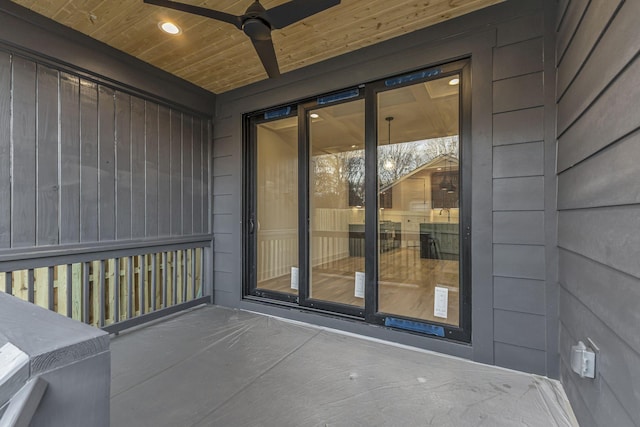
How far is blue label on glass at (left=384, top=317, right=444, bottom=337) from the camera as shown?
2.30 metres

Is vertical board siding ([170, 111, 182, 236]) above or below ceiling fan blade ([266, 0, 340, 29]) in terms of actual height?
below

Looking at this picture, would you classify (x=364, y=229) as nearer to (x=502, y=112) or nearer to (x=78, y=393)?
(x=502, y=112)

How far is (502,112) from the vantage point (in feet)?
6.79

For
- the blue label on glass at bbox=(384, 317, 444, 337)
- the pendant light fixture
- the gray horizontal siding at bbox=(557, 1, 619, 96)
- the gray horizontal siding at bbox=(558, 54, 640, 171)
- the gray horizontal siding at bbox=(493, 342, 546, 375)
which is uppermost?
the gray horizontal siding at bbox=(557, 1, 619, 96)

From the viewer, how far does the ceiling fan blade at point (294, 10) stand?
158 cm

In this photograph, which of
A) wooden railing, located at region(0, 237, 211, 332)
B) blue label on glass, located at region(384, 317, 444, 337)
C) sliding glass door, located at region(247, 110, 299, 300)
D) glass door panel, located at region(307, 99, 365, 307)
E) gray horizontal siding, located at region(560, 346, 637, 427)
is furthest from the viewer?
sliding glass door, located at region(247, 110, 299, 300)

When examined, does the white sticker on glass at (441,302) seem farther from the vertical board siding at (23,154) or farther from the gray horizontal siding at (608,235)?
the vertical board siding at (23,154)

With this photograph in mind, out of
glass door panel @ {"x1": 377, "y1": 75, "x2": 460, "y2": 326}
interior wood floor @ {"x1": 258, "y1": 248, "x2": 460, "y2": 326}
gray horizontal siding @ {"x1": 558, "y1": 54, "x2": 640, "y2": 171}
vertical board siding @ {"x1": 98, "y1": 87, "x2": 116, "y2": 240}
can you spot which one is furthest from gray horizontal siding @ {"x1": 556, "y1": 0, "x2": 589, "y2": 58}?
vertical board siding @ {"x1": 98, "y1": 87, "x2": 116, "y2": 240}

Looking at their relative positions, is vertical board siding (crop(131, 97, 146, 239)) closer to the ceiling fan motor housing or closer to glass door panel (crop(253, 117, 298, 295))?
glass door panel (crop(253, 117, 298, 295))

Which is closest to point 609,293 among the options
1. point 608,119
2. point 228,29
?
point 608,119

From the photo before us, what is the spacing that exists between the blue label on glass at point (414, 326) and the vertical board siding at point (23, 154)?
114 inches

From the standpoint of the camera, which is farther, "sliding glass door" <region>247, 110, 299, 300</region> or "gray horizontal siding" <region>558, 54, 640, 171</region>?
"sliding glass door" <region>247, 110, 299, 300</region>

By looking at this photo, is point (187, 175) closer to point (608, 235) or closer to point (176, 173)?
point (176, 173)

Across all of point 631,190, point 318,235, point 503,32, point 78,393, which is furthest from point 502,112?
point 78,393
